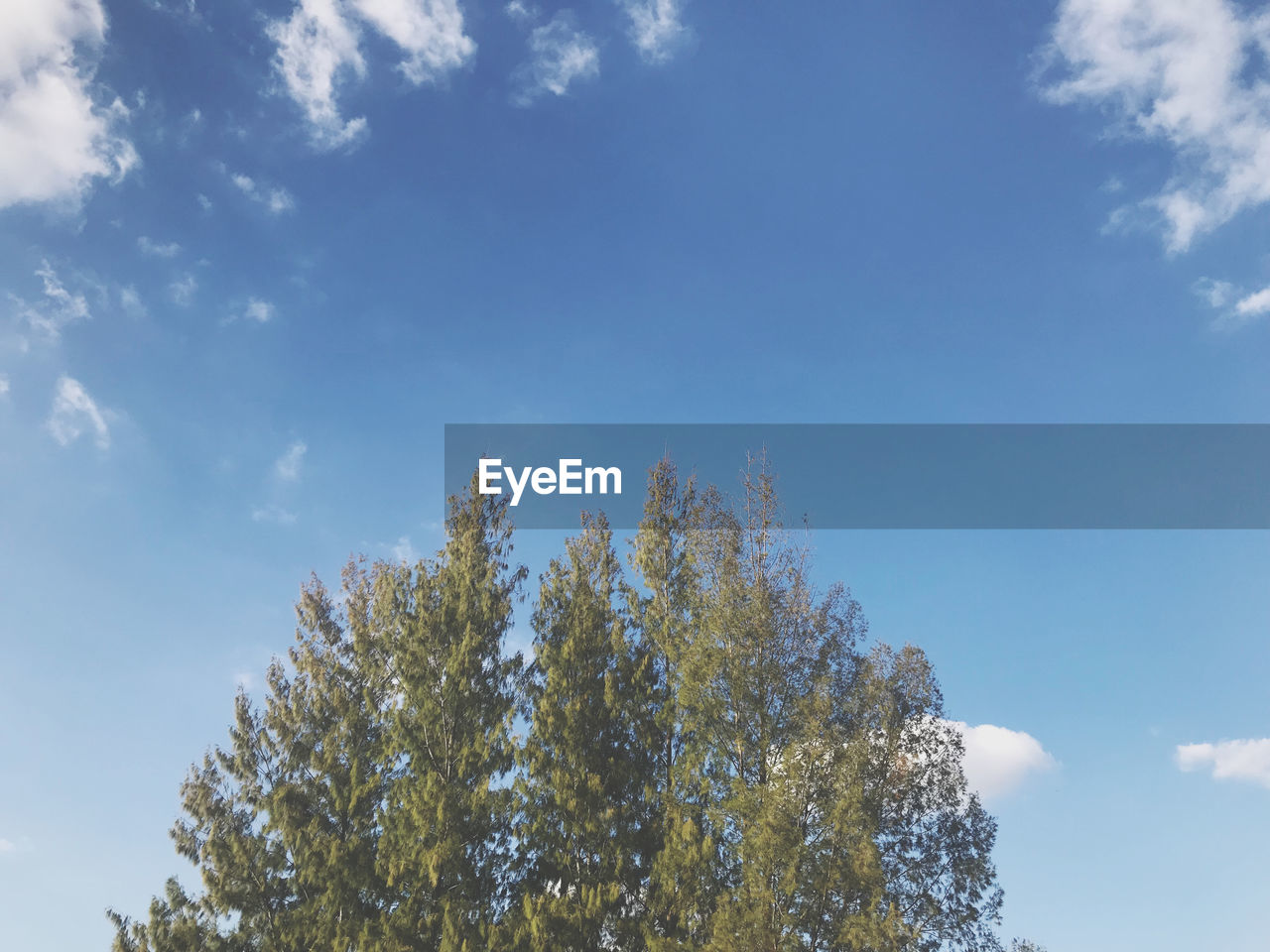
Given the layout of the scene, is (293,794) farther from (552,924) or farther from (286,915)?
(552,924)

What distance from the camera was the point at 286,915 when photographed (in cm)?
2239

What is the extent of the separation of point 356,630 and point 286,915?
739 centimetres

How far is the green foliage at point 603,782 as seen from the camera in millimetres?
19109

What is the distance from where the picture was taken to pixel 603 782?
21094 mm

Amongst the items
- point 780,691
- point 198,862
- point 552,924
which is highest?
→ point 780,691

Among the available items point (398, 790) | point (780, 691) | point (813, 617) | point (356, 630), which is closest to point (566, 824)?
point (398, 790)

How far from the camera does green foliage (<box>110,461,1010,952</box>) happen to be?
752 inches

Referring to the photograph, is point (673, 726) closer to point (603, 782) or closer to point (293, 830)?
point (603, 782)

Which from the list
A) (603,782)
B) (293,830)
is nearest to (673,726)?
(603,782)

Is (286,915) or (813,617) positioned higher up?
(813,617)

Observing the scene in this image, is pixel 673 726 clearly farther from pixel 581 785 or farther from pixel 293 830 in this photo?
pixel 293 830

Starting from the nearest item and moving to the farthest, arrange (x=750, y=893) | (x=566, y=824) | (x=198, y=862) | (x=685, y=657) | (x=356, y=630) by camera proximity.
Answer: (x=750, y=893) → (x=566, y=824) → (x=685, y=657) → (x=198, y=862) → (x=356, y=630)

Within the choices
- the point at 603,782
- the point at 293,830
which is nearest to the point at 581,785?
the point at 603,782

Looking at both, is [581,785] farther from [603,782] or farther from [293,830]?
[293,830]
